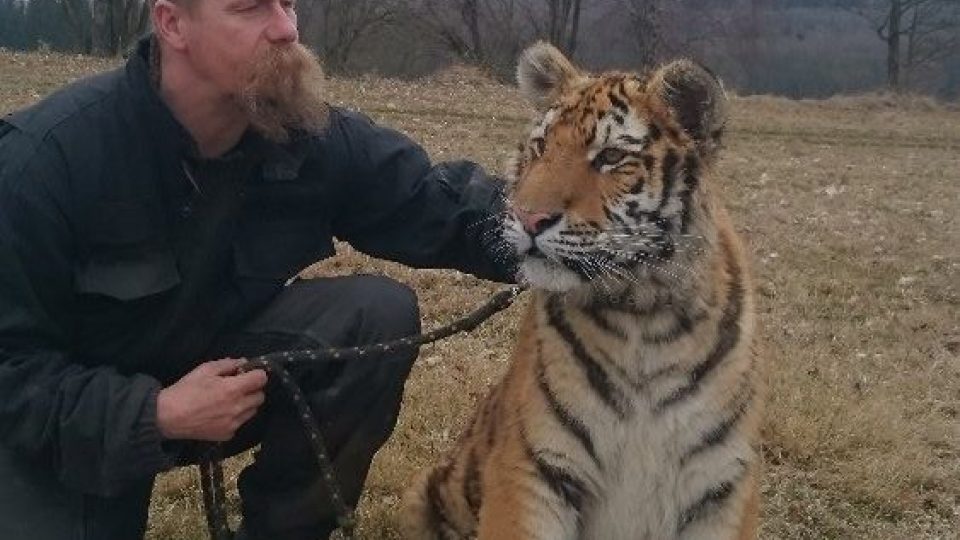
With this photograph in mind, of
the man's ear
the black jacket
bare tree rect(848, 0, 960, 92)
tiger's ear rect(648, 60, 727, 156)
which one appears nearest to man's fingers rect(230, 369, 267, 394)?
the black jacket

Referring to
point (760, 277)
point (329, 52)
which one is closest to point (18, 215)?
point (760, 277)

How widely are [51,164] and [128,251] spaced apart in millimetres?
262

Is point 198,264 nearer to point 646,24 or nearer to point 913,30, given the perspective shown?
point 646,24

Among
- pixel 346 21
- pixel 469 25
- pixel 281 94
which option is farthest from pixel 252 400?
pixel 346 21

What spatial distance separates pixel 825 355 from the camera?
17.5 feet

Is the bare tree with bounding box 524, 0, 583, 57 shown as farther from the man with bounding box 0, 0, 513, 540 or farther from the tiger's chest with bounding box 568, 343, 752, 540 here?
the tiger's chest with bounding box 568, 343, 752, 540

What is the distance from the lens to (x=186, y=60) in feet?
8.80

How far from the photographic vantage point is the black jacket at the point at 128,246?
8.21 feet

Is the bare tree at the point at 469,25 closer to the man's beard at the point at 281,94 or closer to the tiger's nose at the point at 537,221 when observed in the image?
the man's beard at the point at 281,94

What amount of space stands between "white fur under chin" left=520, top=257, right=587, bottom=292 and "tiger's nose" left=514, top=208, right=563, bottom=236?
0.29ft

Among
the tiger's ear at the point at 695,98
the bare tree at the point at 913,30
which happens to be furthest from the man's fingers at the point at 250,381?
the bare tree at the point at 913,30

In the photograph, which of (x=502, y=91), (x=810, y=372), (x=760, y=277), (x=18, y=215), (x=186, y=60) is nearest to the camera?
(x=18, y=215)

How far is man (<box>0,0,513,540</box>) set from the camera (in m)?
2.52

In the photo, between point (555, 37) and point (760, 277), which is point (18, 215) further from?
point (555, 37)
